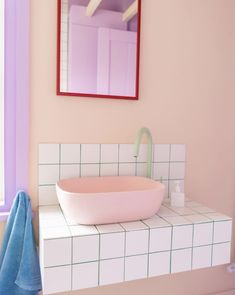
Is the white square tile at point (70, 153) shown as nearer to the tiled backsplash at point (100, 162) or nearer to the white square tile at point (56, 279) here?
the tiled backsplash at point (100, 162)

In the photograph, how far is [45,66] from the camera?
1336 millimetres

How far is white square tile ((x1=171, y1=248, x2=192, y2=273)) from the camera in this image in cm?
114

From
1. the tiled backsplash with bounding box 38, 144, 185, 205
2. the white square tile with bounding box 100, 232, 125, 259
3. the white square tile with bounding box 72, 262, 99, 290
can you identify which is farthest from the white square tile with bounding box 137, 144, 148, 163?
the white square tile with bounding box 72, 262, 99, 290

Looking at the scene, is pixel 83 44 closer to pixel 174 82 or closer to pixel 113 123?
pixel 113 123

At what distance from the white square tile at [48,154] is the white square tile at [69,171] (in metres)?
0.05

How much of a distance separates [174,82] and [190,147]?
403mm

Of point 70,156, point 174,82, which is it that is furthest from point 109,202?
point 174,82

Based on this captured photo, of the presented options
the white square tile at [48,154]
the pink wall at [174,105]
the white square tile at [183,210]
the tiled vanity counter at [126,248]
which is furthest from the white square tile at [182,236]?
the white square tile at [48,154]

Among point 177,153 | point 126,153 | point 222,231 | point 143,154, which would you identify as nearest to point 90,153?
point 126,153

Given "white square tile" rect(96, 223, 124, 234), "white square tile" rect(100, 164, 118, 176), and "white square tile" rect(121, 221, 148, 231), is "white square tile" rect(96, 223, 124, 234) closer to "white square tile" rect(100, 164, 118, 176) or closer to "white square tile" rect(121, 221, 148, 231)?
"white square tile" rect(121, 221, 148, 231)

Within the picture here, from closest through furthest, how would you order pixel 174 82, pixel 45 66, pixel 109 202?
pixel 109 202
pixel 45 66
pixel 174 82

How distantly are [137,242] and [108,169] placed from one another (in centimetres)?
49

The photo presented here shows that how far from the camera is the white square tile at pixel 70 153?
1.38 m

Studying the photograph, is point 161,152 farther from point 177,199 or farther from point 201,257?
point 201,257
